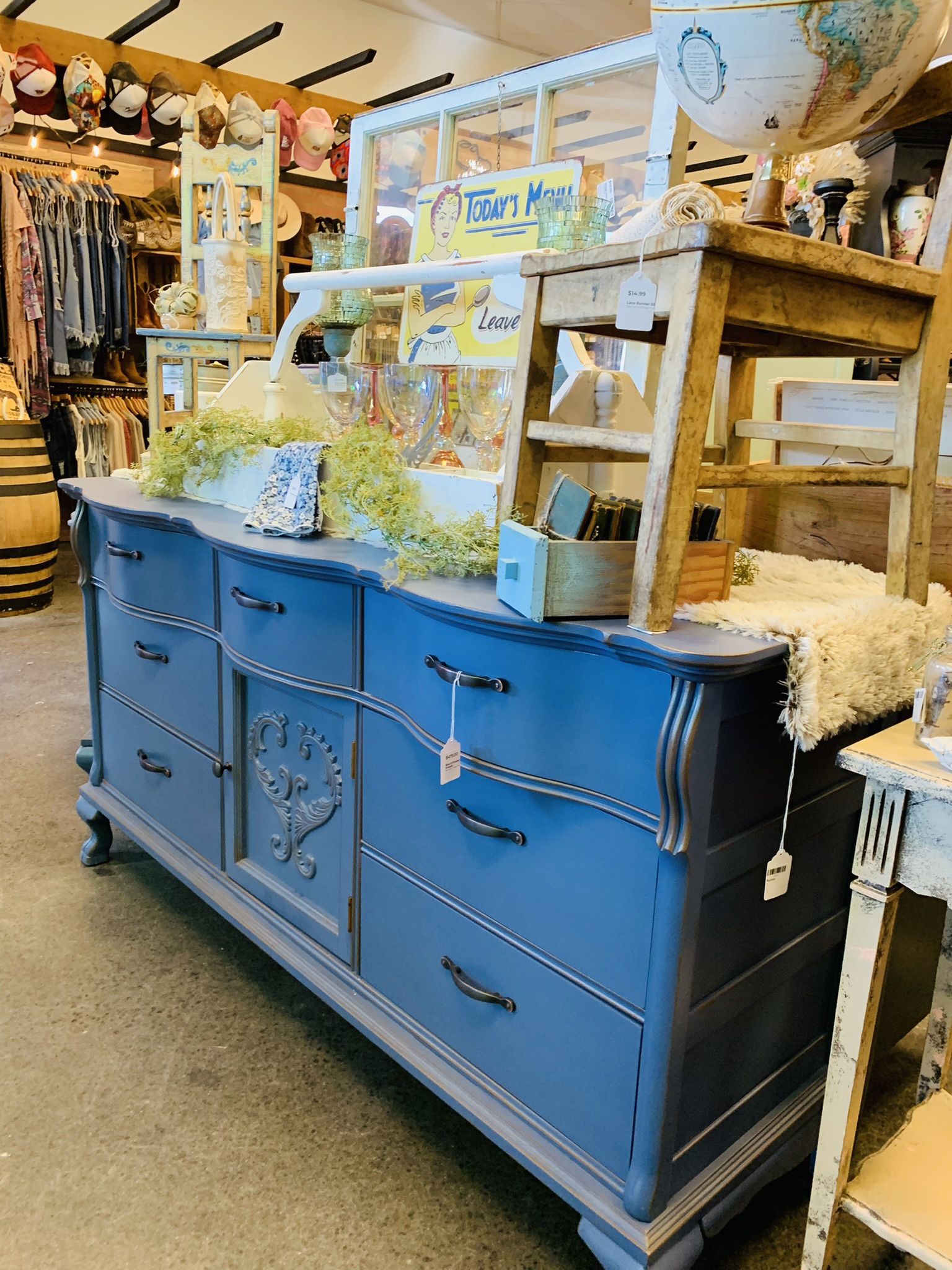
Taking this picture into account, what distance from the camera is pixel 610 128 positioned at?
1.65m

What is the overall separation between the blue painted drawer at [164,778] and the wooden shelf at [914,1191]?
1.28 metres

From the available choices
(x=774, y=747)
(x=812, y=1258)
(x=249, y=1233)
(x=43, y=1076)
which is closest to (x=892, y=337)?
(x=774, y=747)

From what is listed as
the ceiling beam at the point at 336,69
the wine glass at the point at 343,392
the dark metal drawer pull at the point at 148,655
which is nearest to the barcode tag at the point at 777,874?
the wine glass at the point at 343,392

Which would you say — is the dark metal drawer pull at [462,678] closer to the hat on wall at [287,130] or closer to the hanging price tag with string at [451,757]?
the hanging price tag with string at [451,757]

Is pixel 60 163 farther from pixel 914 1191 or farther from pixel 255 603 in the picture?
pixel 914 1191

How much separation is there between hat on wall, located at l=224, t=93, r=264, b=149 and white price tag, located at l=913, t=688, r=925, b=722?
16.5 ft

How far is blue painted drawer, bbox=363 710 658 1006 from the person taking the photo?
1134 millimetres

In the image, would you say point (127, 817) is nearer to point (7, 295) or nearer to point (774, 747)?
point (774, 747)

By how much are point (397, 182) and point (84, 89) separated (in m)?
4.13

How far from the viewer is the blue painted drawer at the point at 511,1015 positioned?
46.6 inches

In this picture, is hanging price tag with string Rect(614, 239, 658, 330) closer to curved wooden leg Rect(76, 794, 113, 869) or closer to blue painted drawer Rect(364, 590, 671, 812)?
blue painted drawer Rect(364, 590, 671, 812)

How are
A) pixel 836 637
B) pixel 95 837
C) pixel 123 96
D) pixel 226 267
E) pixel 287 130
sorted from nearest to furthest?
pixel 836 637
pixel 95 837
pixel 226 267
pixel 123 96
pixel 287 130

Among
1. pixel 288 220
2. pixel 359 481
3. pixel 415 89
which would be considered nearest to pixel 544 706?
pixel 359 481

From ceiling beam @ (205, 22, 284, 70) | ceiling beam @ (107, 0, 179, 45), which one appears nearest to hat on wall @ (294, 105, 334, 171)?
ceiling beam @ (205, 22, 284, 70)
